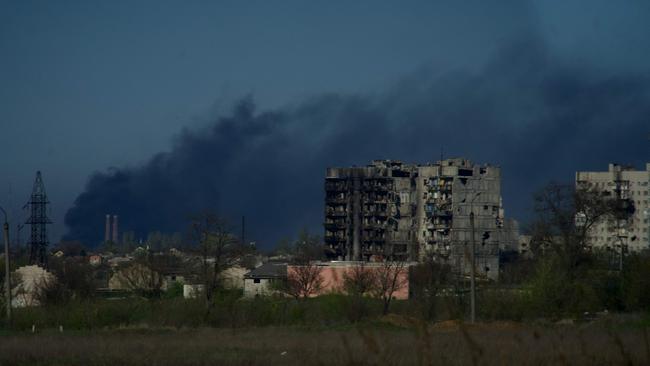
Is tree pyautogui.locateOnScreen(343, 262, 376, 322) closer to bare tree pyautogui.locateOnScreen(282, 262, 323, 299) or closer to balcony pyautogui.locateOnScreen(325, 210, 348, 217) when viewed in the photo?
bare tree pyautogui.locateOnScreen(282, 262, 323, 299)

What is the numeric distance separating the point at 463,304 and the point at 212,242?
1886 centimetres

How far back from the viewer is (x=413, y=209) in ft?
351

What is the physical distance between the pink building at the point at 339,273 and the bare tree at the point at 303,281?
303 mm

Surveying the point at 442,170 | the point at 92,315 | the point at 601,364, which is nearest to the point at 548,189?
the point at 92,315

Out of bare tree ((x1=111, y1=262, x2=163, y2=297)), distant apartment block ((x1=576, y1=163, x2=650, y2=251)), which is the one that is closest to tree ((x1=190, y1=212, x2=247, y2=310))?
bare tree ((x1=111, y1=262, x2=163, y2=297))

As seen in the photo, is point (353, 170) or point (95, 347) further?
point (353, 170)

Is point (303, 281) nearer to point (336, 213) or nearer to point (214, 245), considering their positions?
point (214, 245)

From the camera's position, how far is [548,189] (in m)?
63.2

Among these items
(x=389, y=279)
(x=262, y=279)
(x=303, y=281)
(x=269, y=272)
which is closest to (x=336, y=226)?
(x=269, y=272)

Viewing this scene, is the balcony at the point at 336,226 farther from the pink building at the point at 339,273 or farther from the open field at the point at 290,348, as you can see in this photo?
the open field at the point at 290,348

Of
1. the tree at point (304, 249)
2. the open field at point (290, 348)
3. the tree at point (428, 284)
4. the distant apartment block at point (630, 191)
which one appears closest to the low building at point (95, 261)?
the tree at point (304, 249)

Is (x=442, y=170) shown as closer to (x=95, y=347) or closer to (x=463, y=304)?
(x=463, y=304)

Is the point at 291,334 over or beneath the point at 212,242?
beneath

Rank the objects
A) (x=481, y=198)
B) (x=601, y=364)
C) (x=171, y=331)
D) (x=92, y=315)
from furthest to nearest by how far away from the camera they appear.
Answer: (x=481, y=198), (x=92, y=315), (x=171, y=331), (x=601, y=364)
